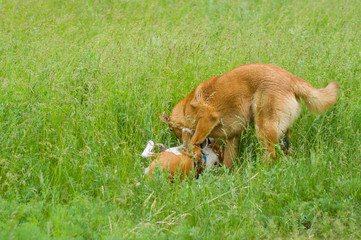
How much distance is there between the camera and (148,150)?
4152 millimetres

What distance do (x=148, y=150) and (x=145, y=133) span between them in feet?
0.97

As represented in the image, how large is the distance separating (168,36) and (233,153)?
2.52 m

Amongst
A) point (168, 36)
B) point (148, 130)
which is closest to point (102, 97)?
point (148, 130)

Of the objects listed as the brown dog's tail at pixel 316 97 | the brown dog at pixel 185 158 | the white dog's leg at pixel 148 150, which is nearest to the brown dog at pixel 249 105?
the brown dog's tail at pixel 316 97

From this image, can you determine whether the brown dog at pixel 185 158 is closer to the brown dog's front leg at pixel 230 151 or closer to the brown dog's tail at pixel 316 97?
the brown dog's front leg at pixel 230 151

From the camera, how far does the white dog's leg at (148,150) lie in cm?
406

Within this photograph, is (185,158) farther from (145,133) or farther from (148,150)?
(145,133)

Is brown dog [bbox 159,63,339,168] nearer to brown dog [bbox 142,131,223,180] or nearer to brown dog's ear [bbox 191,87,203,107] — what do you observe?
brown dog's ear [bbox 191,87,203,107]

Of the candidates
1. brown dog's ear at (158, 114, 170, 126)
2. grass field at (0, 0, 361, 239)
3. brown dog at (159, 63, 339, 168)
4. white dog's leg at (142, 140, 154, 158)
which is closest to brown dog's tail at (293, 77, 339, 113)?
brown dog at (159, 63, 339, 168)

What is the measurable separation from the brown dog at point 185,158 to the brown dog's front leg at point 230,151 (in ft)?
0.36

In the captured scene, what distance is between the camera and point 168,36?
627cm

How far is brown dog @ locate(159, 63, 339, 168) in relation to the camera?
13.2 ft

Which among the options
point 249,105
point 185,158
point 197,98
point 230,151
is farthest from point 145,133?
point 249,105

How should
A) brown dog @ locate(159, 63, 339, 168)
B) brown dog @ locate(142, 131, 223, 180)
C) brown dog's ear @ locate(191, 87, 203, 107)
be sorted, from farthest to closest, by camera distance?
1. brown dog's ear @ locate(191, 87, 203, 107)
2. brown dog @ locate(159, 63, 339, 168)
3. brown dog @ locate(142, 131, 223, 180)
